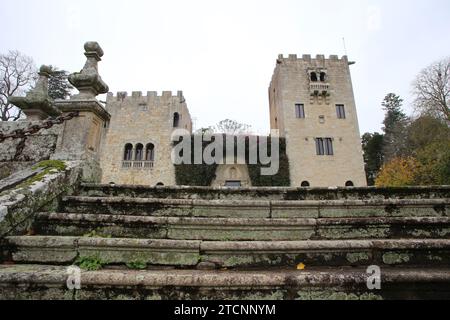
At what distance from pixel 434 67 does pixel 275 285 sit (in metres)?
27.7

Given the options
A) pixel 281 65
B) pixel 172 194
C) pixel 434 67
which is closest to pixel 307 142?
pixel 281 65

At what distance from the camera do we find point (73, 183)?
329 centimetres

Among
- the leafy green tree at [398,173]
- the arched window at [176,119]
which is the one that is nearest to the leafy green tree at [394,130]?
the leafy green tree at [398,173]

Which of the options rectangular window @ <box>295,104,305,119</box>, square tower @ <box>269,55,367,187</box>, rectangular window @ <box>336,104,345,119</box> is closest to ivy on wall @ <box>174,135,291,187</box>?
square tower @ <box>269,55,367,187</box>

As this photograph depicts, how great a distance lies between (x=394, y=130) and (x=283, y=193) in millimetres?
32946

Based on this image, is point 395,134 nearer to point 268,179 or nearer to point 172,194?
point 268,179

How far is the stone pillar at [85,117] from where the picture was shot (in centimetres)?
363

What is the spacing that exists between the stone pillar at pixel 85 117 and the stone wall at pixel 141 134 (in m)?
16.4

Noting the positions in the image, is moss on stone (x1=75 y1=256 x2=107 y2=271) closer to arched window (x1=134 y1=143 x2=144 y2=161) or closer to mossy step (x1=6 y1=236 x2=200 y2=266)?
mossy step (x1=6 y1=236 x2=200 y2=266)

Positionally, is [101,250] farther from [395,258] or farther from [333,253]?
[395,258]

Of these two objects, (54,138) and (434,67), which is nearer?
(54,138)

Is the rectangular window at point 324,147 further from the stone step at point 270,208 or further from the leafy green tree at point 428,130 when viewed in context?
the stone step at point 270,208

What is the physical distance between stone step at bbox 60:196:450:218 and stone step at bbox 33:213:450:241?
33 cm

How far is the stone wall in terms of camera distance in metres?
20.2
